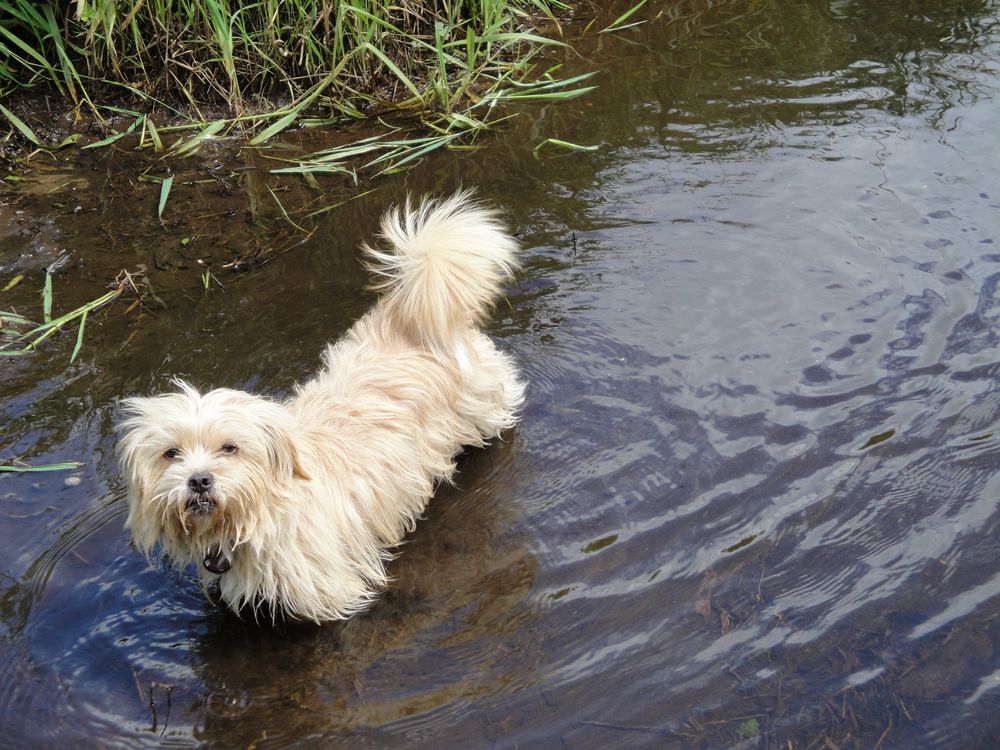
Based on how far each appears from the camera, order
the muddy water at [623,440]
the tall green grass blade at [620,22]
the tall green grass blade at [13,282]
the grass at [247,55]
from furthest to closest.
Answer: the tall green grass blade at [620,22], the grass at [247,55], the tall green grass blade at [13,282], the muddy water at [623,440]

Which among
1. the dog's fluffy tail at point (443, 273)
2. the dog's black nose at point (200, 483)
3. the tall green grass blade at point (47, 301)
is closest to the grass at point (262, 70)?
the tall green grass blade at point (47, 301)

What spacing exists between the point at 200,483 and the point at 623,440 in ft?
6.73

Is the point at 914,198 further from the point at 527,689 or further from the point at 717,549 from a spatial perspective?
the point at 527,689

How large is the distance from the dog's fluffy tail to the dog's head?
100 cm

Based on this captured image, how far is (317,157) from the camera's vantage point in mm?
7191

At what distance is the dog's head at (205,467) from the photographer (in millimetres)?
3492

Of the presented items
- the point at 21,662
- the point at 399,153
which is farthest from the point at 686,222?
the point at 21,662

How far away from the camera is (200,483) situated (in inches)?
137

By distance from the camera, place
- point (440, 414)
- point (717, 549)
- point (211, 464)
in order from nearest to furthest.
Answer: point (211, 464)
point (717, 549)
point (440, 414)

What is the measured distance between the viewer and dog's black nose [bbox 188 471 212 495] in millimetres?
3473

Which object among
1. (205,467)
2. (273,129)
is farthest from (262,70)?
(205,467)

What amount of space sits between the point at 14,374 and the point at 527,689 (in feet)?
10.6

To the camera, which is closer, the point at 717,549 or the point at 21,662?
the point at 21,662

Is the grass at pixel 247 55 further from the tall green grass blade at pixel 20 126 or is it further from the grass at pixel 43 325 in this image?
the grass at pixel 43 325
